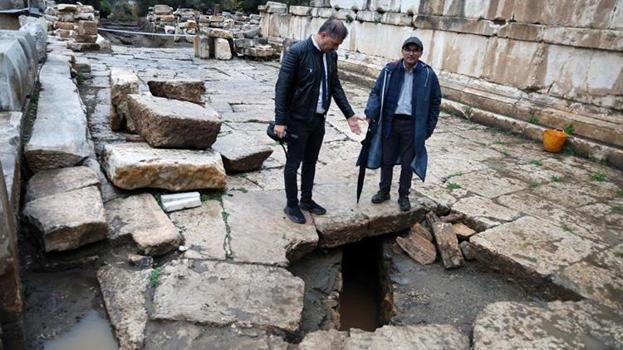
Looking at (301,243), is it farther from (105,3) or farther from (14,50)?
(105,3)

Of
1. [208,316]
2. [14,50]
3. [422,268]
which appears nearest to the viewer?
[208,316]

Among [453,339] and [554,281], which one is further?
[554,281]

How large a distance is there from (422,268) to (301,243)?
1105 mm

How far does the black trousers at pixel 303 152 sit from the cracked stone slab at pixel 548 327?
1.66 metres

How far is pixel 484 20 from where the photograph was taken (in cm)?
766

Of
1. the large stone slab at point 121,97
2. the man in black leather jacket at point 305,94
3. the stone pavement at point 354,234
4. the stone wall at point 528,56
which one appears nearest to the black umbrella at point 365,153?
the stone pavement at point 354,234

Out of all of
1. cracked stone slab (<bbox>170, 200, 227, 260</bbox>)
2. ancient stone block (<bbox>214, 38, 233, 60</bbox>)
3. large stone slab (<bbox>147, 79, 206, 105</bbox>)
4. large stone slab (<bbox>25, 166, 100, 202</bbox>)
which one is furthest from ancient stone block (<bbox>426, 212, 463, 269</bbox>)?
ancient stone block (<bbox>214, 38, 233, 60</bbox>)

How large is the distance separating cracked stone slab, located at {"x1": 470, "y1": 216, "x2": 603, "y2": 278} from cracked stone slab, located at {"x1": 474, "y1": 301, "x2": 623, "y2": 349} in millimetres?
473

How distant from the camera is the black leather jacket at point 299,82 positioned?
10.8ft

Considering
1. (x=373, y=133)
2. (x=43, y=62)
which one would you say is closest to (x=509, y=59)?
(x=373, y=133)

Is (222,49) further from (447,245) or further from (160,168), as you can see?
(447,245)

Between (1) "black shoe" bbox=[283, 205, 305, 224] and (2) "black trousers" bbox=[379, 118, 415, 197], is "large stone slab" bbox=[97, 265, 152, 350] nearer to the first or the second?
(1) "black shoe" bbox=[283, 205, 305, 224]

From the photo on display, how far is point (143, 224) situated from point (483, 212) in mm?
2953

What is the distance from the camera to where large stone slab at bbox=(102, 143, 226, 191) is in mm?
3551
